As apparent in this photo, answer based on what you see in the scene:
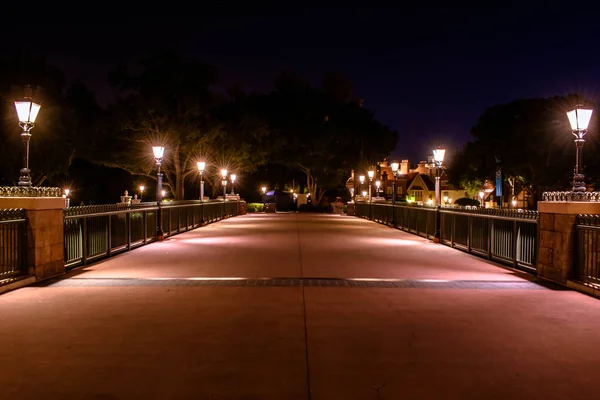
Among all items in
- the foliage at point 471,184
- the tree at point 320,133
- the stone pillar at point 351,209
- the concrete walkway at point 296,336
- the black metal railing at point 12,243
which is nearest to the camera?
the concrete walkway at point 296,336

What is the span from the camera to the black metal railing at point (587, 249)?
9141 mm

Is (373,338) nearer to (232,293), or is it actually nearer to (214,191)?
(232,293)

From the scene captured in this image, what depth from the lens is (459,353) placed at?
5.85 meters

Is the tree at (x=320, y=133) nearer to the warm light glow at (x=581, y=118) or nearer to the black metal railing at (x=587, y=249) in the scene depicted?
the warm light glow at (x=581, y=118)

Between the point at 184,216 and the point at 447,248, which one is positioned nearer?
the point at 447,248

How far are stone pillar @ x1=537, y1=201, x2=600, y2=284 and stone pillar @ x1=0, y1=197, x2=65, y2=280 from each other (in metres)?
8.86

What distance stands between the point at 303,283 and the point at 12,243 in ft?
16.1

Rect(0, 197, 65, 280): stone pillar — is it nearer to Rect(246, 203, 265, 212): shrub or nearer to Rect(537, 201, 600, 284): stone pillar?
→ Rect(537, 201, 600, 284): stone pillar

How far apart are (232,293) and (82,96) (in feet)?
160

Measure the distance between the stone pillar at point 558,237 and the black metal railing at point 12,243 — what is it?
358 inches

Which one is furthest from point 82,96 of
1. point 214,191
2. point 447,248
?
point 447,248

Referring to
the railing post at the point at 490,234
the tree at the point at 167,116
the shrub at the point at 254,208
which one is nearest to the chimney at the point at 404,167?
the shrub at the point at 254,208

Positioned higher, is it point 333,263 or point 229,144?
point 229,144

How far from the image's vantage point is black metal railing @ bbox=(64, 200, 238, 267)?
1210 centimetres
